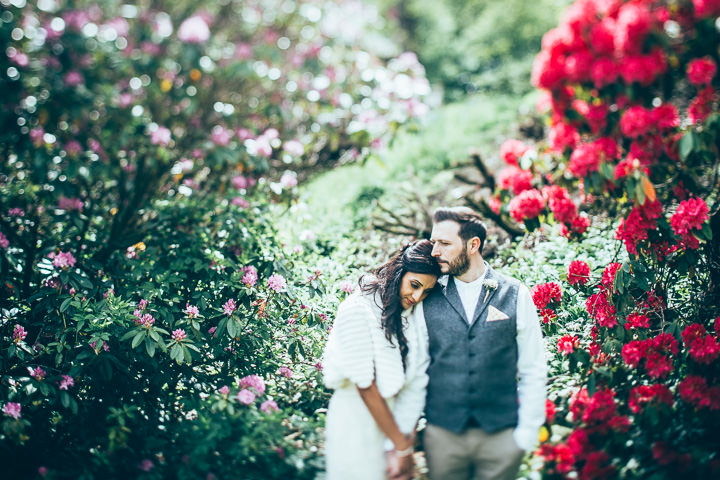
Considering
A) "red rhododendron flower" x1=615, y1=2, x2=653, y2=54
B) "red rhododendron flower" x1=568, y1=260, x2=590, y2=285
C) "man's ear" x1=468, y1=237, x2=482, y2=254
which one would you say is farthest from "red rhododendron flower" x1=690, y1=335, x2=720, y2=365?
"red rhododendron flower" x1=615, y1=2, x2=653, y2=54

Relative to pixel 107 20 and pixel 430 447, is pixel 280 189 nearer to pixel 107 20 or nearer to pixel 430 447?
pixel 107 20

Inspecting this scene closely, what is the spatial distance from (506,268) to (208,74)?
2707mm

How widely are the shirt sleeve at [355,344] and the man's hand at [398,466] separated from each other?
0.36 m

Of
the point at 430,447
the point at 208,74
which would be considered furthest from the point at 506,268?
the point at 208,74

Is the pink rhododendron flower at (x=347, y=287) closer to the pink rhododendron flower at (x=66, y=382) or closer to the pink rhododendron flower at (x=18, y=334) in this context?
the pink rhododendron flower at (x=66, y=382)

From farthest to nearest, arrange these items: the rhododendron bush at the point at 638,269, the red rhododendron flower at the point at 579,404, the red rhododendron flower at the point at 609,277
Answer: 1. the red rhododendron flower at the point at 609,277
2. the red rhododendron flower at the point at 579,404
3. the rhododendron bush at the point at 638,269

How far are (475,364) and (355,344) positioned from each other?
0.55 m

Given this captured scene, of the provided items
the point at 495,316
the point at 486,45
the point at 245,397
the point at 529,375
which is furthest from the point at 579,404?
the point at 486,45

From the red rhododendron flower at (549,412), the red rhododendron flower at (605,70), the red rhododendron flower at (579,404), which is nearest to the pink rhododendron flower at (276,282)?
the red rhododendron flower at (549,412)

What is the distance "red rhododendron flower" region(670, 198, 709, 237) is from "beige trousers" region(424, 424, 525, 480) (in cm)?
152

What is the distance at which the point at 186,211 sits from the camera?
4.06 metres

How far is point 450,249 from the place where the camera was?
8.73 ft

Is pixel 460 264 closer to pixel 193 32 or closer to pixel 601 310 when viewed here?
pixel 601 310

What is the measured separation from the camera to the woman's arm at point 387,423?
240cm
